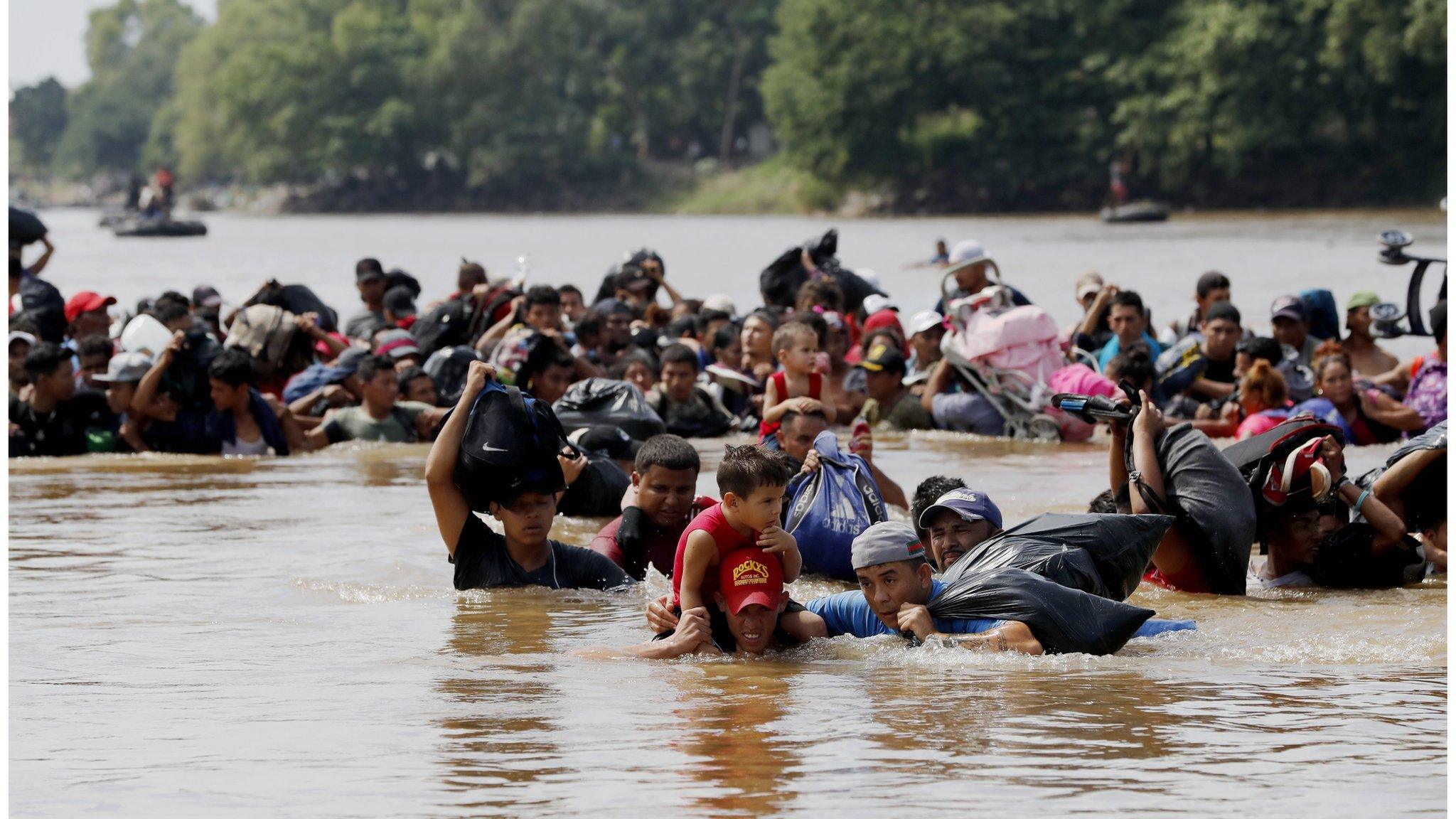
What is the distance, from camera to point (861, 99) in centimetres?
7512

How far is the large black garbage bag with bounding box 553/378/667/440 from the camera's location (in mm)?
10766

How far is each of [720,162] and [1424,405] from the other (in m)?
85.1

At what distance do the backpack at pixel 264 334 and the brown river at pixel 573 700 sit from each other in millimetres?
2879

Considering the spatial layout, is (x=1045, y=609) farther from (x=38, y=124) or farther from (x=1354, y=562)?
(x=38, y=124)

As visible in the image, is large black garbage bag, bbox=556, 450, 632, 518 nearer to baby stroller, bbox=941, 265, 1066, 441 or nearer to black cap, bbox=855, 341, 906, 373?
black cap, bbox=855, 341, 906, 373

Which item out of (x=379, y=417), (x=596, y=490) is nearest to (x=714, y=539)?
(x=596, y=490)

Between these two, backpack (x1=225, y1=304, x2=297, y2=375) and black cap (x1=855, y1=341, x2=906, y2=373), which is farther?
backpack (x1=225, y1=304, x2=297, y2=375)

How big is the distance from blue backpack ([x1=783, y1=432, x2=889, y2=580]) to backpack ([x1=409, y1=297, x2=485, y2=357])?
24.0ft

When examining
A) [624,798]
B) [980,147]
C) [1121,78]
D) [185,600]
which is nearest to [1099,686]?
[624,798]

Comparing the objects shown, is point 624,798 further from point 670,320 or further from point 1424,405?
point 670,320

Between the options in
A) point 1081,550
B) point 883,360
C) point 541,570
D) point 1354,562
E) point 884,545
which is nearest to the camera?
point 884,545

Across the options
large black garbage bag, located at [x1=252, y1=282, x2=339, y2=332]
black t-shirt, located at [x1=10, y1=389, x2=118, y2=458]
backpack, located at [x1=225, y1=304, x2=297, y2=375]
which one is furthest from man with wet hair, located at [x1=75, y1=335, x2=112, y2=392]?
large black garbage bag, located at [x1=252, y1=282, x2=339, y2=332]

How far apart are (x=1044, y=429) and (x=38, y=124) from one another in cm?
18963

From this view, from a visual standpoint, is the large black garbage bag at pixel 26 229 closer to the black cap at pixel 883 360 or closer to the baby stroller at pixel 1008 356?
the black cap at pixel 883 360
